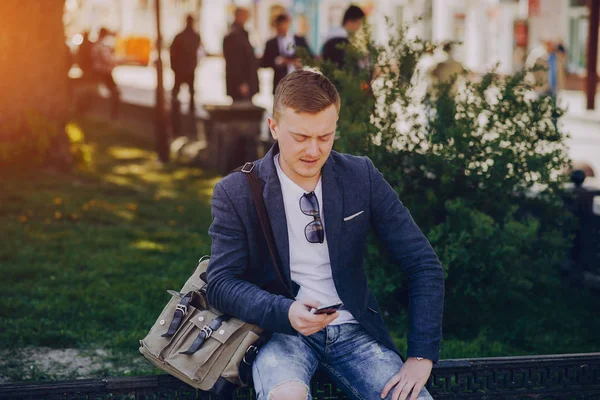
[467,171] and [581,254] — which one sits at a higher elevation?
[467,171]

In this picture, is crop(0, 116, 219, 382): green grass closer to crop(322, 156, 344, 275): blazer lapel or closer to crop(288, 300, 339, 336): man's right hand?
crop(322, 156, 344, 275): blazer lapel

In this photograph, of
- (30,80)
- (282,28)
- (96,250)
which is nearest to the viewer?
(96,250)

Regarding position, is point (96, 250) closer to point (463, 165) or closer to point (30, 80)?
point (463, 165)

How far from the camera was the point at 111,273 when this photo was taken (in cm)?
695

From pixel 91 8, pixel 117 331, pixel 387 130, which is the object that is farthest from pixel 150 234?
pixel 91 8

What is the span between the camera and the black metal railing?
344 cm

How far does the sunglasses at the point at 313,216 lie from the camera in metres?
3.33

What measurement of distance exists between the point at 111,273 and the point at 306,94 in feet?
13.5

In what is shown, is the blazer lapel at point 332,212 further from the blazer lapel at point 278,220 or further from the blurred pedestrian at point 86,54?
the blurred pedestrian at point 86,54

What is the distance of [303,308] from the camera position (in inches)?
119

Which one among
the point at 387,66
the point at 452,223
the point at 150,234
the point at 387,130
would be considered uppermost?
the point at 387,66

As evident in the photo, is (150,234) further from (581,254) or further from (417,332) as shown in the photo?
(417,332)

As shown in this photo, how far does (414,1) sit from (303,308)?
4246 cm

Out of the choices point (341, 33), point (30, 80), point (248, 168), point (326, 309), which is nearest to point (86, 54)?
point (30, 80)
